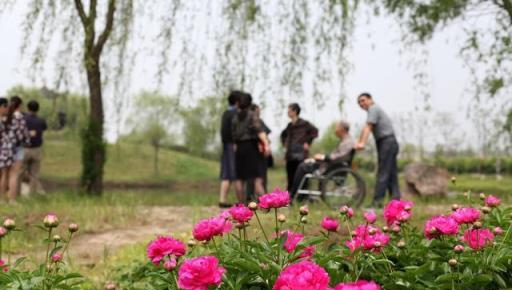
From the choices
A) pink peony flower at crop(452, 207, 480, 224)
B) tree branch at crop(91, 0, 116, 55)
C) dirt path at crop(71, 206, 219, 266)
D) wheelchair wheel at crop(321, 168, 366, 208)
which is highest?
tree branch at crop(91, 0, 116, 55)

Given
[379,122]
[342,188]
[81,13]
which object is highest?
[81,13]

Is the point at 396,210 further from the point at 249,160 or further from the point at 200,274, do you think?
the point at 249,160

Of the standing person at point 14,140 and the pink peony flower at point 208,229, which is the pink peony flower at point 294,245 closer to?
the pink peony flower at point 208,229

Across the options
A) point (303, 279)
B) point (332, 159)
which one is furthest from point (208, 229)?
point (332, 159)

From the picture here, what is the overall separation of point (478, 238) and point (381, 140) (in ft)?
16.3

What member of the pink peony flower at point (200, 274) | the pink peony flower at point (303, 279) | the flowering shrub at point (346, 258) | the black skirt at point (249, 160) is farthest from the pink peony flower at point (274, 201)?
the black skirt at point (249, 160)

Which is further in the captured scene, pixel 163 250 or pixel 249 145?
pixel 249 145

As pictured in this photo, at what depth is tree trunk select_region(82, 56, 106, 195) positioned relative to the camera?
29.2ft

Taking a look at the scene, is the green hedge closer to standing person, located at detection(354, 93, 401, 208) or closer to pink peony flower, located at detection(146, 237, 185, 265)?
standing person, located at detection(354, 93, 401, 208)

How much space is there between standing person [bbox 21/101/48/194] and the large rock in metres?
7.47

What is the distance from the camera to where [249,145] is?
6750 mm

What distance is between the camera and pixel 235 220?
1.80m

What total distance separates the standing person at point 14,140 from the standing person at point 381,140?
4487mm

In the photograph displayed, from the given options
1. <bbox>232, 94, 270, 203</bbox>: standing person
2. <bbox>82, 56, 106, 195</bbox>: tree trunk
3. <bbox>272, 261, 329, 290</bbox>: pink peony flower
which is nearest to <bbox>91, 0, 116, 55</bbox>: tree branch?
<bbox>82, 56, 106, 195</bbox>: tree trunk
